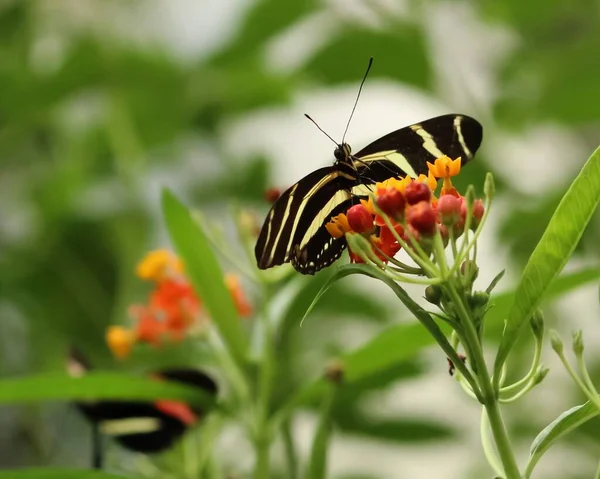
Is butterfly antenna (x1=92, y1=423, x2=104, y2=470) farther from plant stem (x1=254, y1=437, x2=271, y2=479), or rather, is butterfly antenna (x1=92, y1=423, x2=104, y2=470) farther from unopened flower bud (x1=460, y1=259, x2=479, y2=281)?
unopened flower bud (x1=460, y1=259, x2=479, y2=281)

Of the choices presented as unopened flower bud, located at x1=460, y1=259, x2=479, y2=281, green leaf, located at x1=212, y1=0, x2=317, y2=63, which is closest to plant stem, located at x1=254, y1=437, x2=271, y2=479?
unopened flower bud, located at x1=460, y1=259, x2=479, y2=281

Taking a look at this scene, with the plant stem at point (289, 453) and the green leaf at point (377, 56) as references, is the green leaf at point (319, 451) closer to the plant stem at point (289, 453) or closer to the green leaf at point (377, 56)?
the plant stem at point (289, 453)

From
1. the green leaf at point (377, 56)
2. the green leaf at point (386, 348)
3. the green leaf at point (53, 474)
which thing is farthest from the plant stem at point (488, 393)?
the green leaf at point (377, 56)

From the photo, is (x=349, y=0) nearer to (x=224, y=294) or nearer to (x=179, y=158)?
(x=179, y=158)

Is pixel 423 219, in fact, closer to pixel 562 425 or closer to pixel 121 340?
pixel 562 425

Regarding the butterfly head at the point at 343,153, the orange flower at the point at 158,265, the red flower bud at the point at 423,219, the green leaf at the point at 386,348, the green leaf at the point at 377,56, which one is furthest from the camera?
the green leaf at the point at 377,56

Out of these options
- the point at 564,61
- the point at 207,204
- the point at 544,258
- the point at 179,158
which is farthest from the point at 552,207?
the point at 179,158

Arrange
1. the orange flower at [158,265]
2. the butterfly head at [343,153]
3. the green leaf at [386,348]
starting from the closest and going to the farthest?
the butterfly head at [343,153]
the green leaf at [386,348]
the orange flower at [158,265]
